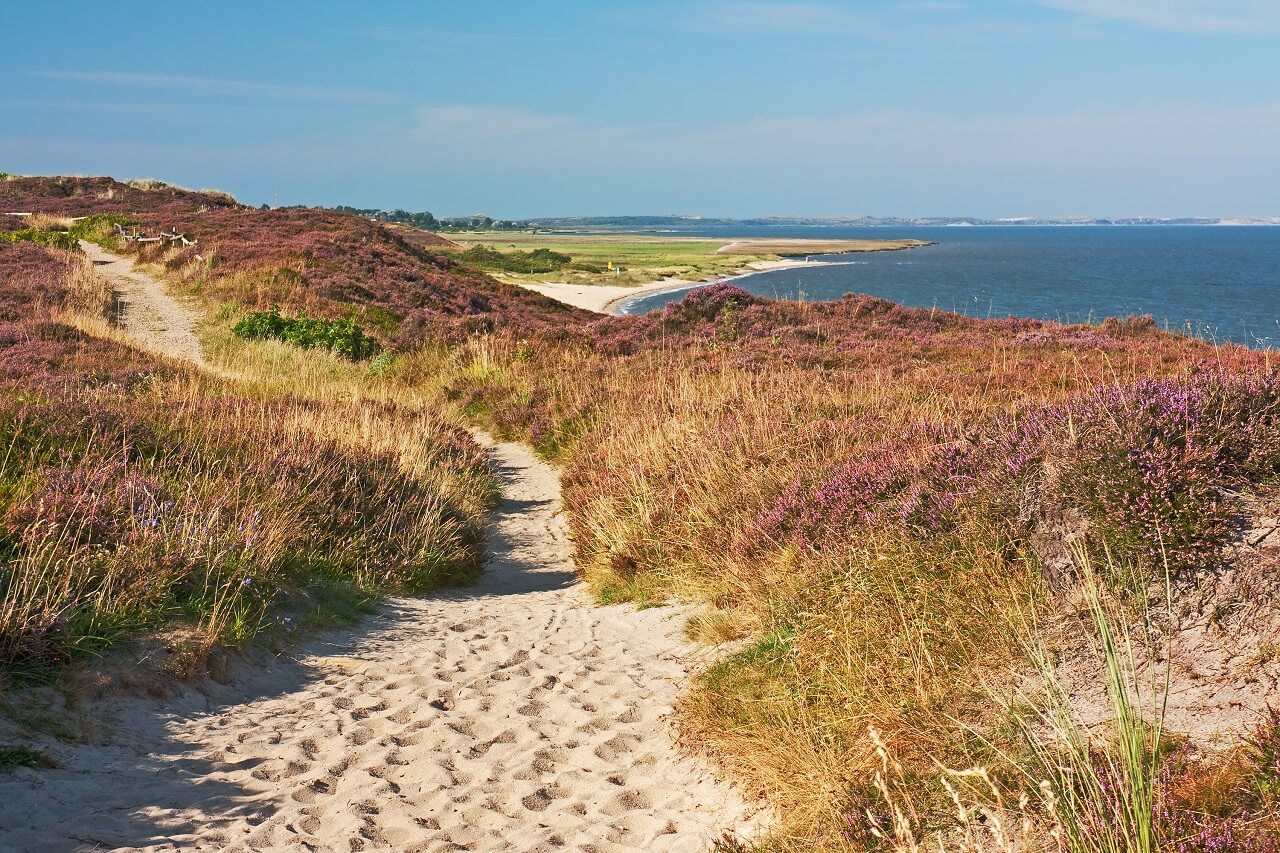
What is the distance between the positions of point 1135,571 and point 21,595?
19.7 feet

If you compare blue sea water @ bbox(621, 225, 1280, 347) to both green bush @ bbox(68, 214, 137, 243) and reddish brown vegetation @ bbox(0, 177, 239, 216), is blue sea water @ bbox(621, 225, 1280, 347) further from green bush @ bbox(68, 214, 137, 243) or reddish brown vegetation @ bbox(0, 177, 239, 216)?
green bush @ bbox(68, 214, 137, 243)

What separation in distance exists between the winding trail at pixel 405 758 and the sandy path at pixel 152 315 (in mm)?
14024

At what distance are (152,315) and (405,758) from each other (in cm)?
2306

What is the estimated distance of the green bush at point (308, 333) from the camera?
21.8m

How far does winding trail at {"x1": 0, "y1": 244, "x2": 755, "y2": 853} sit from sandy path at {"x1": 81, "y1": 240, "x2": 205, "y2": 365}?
46.0 feet

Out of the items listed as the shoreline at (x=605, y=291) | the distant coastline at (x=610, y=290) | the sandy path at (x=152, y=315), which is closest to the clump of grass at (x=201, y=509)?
the sandy path at (x=152, y=315)

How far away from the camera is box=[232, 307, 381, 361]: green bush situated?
71.6 feet

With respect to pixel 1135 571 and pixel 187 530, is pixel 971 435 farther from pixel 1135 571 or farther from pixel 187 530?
pixel 187 530

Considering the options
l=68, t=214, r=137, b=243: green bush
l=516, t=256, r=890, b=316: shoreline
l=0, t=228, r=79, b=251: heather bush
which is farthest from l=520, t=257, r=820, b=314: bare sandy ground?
l=0, t=228, r=79, b=251: heather bush

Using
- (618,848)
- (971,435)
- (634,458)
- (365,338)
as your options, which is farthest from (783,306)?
(618,848)

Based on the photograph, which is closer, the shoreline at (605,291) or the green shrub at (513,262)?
the shoreline at (605,291)

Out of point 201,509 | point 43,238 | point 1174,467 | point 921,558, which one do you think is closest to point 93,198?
point 43,238

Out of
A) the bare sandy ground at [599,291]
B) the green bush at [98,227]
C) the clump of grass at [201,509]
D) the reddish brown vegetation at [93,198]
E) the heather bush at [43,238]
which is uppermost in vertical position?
the reddish brown vegetation at [93,198]

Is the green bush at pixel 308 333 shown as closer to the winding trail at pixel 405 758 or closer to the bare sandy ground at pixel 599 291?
the winding trail at pixel 405 758
